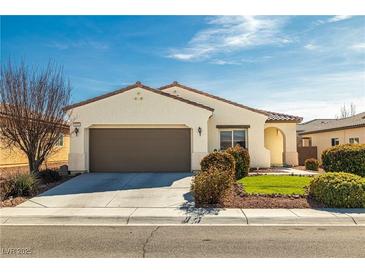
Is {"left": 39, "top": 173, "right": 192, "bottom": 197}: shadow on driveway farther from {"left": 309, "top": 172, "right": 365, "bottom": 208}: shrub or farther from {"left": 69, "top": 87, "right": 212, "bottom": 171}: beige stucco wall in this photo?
{"left": 309, "top": 172, "right": 365, "bottom": 208}: shrub

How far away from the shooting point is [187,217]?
8812 mm

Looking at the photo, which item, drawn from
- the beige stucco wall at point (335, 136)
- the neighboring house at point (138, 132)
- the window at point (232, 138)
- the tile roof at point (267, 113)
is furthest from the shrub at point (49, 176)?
the beige stucco wall at point (335, 136)

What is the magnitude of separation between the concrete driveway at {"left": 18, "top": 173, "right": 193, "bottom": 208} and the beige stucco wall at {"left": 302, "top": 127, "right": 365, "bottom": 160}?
516 inches

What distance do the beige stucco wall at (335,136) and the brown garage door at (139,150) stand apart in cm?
1251

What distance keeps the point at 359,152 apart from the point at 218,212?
23.0ft

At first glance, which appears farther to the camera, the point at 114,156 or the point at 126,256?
the point at 114,156

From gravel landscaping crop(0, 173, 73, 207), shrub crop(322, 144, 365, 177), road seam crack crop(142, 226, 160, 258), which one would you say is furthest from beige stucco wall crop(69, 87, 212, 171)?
road seam crack crop(142, 226, 160, 258)

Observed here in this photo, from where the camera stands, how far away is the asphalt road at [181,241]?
6008mm

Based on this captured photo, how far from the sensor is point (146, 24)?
8773 mm

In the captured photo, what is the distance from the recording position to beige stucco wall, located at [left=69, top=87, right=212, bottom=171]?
16.8 m

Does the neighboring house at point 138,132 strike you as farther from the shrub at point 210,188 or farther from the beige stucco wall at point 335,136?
the beige stucco wall at point 335,136

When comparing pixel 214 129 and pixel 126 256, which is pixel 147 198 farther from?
pixel 214 129
